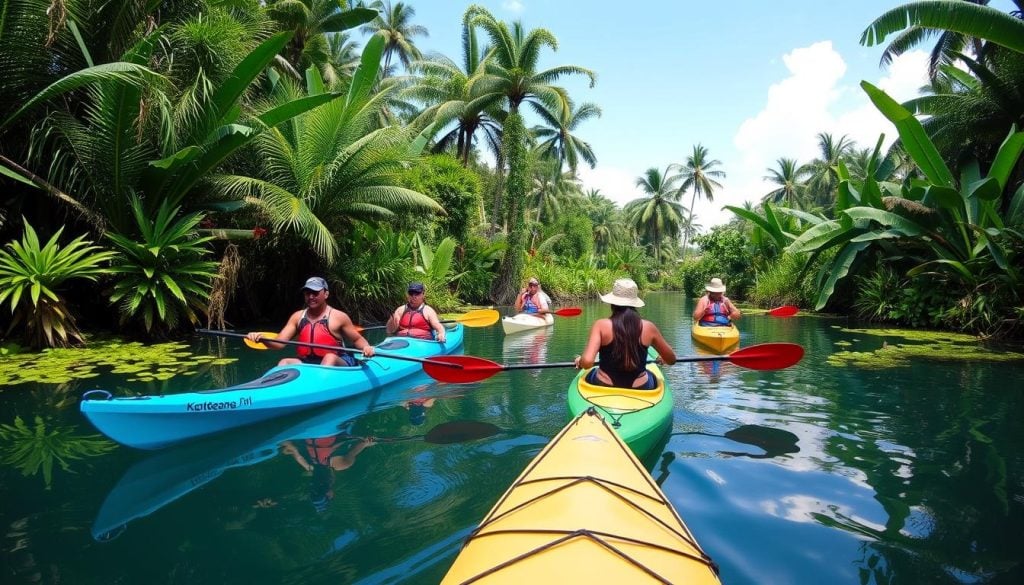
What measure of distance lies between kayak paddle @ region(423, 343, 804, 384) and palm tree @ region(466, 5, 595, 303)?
17.0m

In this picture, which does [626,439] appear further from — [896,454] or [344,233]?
[344,233]

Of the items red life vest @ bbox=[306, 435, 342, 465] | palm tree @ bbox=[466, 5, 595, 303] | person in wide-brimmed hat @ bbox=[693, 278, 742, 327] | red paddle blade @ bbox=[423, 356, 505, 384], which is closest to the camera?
red life vest @ bbox=[306, 435, 342, 465]

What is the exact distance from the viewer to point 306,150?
11.9m

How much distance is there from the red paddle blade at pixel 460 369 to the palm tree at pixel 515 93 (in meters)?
17.0

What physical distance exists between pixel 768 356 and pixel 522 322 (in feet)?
24.5

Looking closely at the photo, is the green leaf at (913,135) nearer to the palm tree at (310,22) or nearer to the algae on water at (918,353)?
the algae on water at (918,353)

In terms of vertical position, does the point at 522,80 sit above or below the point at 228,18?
above

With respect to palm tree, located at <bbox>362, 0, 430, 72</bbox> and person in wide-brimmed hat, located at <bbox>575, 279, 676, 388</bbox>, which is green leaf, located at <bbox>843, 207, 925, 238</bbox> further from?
palm tree, located at <bbox>362, 0, 430, 72</bbox>

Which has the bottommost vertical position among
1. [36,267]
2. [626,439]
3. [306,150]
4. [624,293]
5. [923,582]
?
[923,582]

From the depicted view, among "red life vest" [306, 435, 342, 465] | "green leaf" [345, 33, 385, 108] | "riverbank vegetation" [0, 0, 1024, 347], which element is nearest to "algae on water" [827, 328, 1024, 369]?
"riverbank vegetation" [0, 0, 1024, 347]

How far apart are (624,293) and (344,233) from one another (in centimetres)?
1068

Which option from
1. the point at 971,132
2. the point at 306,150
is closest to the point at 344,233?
the point at 306,150

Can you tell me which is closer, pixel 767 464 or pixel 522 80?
pixel 767 464

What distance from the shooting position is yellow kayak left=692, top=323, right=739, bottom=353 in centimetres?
865
